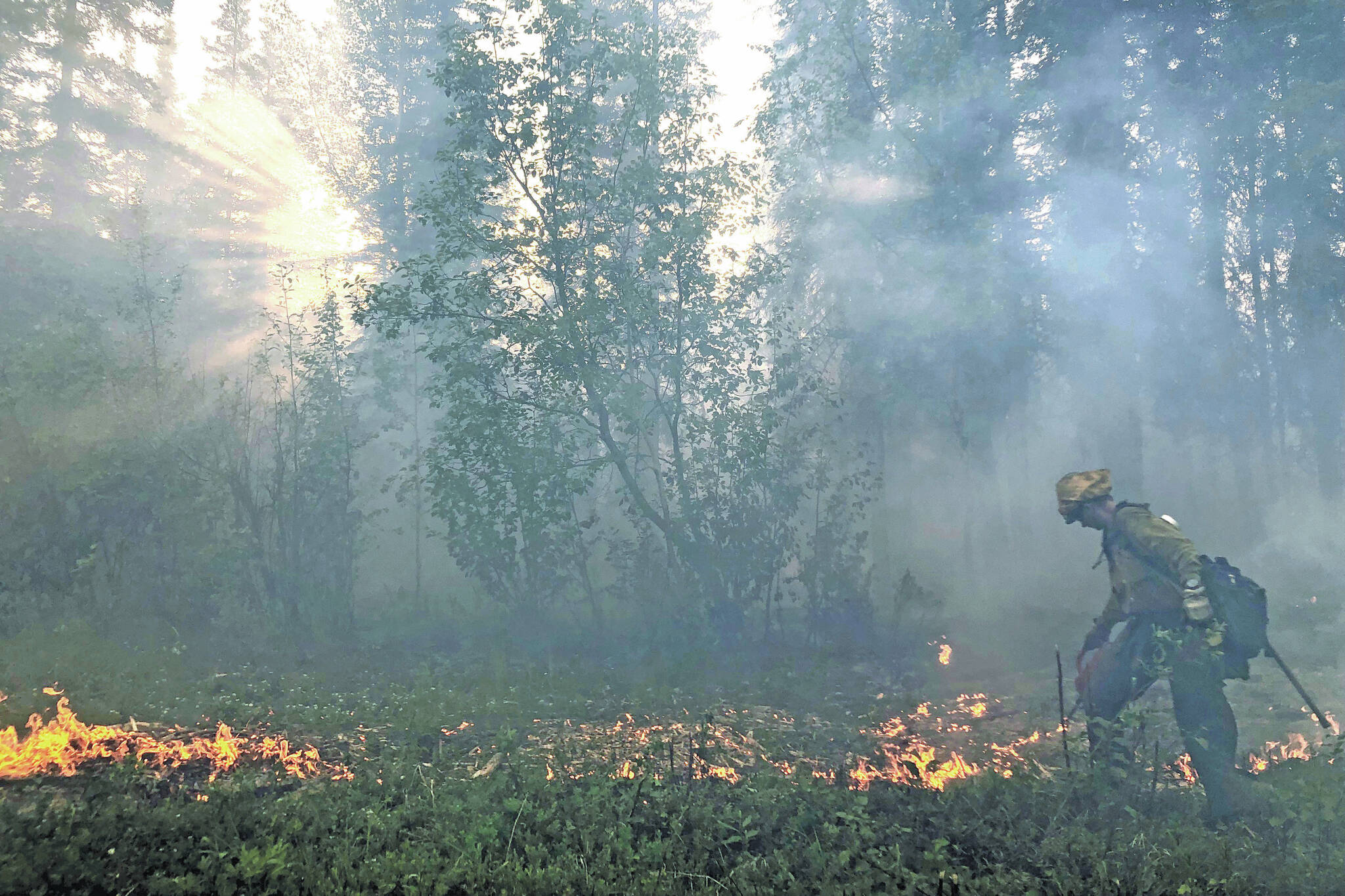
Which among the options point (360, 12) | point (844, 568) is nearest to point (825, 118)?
point (844, 568)

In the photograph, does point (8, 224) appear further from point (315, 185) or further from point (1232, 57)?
point (1232, 57)

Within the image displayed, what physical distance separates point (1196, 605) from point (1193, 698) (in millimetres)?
794

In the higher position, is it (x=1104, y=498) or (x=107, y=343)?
(x=107, y=343)

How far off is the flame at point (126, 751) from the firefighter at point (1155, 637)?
241 inches

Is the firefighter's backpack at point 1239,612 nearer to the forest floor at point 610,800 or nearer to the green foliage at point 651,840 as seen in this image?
the forest floor at point 610,800

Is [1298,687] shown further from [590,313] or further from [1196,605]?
[590,313]

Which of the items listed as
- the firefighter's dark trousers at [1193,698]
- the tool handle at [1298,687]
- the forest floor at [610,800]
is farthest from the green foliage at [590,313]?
the tool handle at [1298,687]

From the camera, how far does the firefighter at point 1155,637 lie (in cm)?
580

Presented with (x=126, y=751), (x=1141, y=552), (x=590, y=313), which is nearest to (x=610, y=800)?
(x=126, y=751)

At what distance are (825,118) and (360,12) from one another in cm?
1849

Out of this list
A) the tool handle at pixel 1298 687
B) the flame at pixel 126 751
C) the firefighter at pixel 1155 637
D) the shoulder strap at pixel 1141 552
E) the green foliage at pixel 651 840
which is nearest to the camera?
the green foliage at pixel 651 840

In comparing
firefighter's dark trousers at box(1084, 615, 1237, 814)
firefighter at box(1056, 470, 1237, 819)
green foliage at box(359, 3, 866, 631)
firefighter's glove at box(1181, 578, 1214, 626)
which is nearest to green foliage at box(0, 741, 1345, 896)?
firefighter's dark trousers at box(1084, 615, 1237, 814)

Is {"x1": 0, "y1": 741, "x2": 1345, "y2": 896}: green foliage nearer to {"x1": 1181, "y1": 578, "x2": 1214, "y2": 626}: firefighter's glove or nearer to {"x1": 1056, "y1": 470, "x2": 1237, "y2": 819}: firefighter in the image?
{"x1": 1056, "y1": 470, "x2": 1237, "y2": 819}: firefighter

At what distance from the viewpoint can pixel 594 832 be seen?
4684mm
